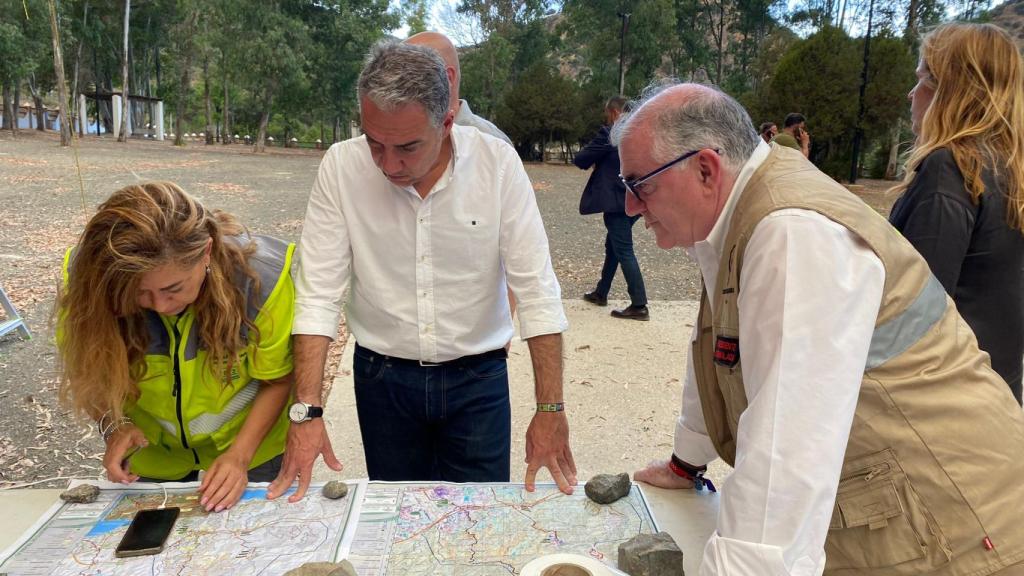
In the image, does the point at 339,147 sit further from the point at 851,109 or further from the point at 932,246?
the point at 851,109

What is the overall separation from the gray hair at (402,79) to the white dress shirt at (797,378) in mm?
861

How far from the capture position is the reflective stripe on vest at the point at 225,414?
1697 mm

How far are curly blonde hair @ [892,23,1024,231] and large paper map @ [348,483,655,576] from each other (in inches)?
51.4

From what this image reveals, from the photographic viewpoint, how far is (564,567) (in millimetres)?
1284

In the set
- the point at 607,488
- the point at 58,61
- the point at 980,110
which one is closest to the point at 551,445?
the point at 607,488

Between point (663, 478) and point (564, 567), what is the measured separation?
548 millimetres

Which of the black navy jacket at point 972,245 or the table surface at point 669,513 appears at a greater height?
the black navy jacket at point 972,245

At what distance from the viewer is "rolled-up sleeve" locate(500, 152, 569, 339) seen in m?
1.81

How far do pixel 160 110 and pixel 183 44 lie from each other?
20.8 ft

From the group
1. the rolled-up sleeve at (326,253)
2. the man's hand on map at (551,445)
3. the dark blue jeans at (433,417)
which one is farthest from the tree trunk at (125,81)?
the man's hand on map at (551,445)

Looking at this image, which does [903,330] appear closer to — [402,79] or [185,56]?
[402,79]

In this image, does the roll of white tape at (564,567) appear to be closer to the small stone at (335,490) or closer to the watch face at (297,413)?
the small stone at (335,490)

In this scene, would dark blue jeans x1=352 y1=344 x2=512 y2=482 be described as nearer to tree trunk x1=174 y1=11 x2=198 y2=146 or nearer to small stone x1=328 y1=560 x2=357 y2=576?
small stone x1=328 y1=560 x2=357 y2=576

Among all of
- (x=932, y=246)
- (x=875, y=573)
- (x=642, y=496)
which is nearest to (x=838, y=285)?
(x=875, y=573)
